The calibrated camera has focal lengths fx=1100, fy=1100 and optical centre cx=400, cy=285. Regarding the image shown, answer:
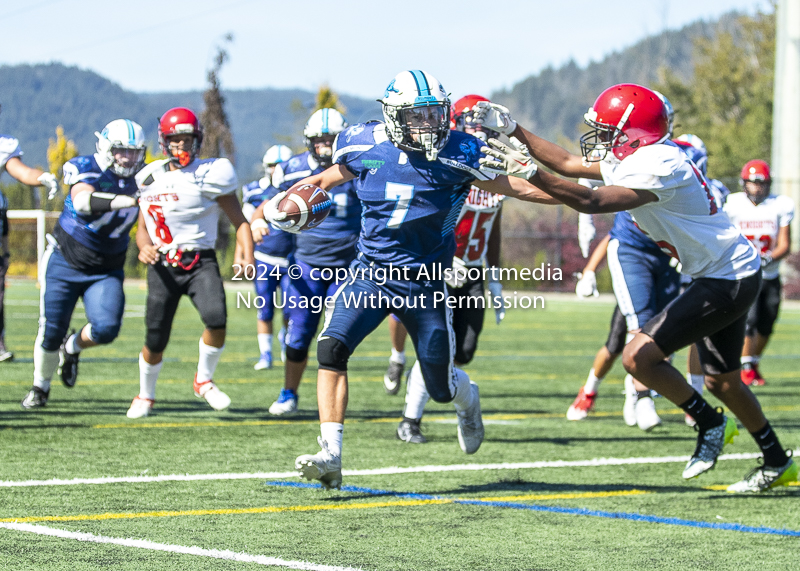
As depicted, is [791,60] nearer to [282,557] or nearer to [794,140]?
Answer: [794,140]

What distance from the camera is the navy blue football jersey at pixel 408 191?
4965mm

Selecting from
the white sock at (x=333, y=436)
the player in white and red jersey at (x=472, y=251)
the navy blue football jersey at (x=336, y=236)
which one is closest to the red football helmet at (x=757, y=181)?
the player in white and red jersey at (x=472, y=251)

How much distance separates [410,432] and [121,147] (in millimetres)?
2609

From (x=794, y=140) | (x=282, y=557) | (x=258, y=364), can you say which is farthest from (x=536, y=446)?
(x=794, y=140)

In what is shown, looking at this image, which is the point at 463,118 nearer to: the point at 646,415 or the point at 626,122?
the point at 626,122

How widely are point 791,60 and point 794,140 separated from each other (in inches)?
71.5

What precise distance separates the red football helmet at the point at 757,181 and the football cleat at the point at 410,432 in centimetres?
443

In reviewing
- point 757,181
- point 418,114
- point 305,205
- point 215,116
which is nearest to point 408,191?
point 418,114

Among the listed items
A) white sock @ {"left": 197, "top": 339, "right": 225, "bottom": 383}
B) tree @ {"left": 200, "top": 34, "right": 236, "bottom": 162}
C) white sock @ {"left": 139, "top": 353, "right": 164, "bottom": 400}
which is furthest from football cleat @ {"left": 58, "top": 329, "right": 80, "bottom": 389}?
tree @ {"left": 200, "top": 34, "right": 236, "bottom": 162}

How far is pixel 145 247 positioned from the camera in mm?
7062

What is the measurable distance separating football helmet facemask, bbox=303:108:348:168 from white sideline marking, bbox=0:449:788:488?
2690mm

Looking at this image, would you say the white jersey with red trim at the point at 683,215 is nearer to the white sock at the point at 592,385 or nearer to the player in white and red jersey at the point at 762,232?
the white sock at the point at 592,385

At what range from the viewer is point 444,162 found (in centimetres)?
494

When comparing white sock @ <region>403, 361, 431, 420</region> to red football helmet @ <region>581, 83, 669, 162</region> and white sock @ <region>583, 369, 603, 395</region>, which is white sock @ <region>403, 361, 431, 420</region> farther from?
red football helmet @ <region>581, 83, 669, 162</region>
